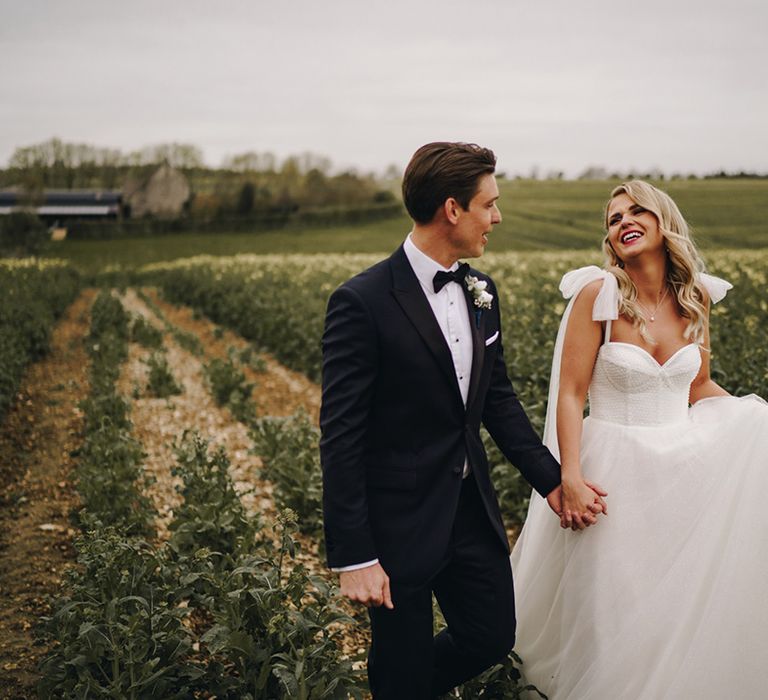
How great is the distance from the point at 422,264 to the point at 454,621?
4.09 feet

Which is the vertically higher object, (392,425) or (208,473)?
(392,425)

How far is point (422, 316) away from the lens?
262 centimetres

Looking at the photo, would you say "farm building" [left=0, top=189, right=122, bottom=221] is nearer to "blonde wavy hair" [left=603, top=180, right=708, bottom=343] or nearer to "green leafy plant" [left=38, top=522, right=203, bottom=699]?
"green leafy plant" [left=38, top=522, right=203, bottom=699]

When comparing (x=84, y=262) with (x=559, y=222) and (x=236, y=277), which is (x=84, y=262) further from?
(x=559, y=222)

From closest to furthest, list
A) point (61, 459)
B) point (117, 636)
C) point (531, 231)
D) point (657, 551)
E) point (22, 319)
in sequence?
point (657, 551), point (117, 636), point (61, 459), point (22, 319), point (531, 231)

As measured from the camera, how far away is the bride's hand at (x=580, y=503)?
2.89 m

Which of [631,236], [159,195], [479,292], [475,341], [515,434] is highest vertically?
[159,195]

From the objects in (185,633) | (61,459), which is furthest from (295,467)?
(61,459)

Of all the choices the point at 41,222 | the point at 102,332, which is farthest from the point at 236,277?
the point at 41,222

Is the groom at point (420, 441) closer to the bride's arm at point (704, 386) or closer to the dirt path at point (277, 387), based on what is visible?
the bride's arm at point (704, 386)

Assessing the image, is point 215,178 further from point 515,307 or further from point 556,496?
point 556,496

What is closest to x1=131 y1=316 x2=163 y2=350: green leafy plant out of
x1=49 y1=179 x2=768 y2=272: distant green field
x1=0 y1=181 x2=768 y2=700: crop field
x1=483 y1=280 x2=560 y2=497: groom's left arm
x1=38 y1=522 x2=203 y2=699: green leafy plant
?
x1=0 y1=181 x2=768 y2=700: crop field

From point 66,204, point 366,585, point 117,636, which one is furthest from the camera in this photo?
point 66,204

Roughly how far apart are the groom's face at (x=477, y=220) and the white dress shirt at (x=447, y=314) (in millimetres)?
112
